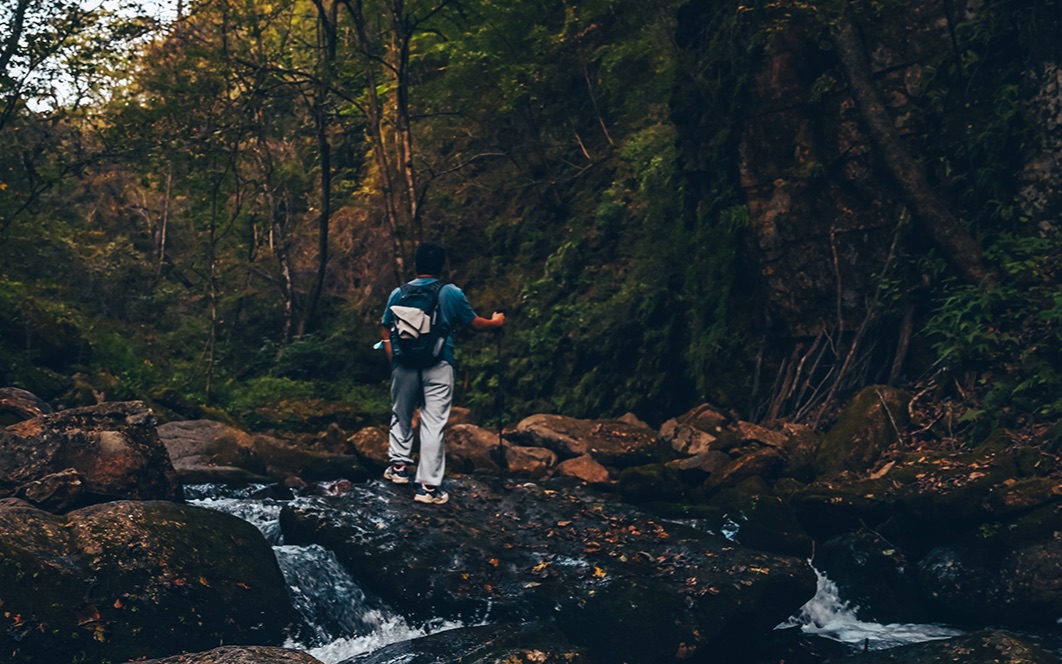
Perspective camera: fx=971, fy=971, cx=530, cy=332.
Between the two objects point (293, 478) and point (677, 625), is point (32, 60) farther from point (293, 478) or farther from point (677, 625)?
point (677, 625)

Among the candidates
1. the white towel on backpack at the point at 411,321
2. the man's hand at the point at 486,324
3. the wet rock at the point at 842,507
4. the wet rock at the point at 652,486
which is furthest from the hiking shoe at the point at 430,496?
the wet rock at the point at 842,507

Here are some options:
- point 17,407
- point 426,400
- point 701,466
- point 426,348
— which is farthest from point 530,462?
point 17,407

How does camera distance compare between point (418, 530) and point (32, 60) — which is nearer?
point (418, 530)

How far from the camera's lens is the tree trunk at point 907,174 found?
12.7m

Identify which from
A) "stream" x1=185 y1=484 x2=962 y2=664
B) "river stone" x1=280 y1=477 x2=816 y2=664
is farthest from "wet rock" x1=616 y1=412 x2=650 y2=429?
"stream" x1=185 y1=484 x2=962 y2=664

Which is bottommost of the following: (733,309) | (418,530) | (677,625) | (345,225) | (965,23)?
(677,625)

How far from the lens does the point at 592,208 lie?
21188mm

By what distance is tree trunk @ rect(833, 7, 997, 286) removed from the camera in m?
12.7

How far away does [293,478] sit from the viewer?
12250 millimetres

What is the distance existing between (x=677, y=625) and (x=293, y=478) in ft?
19.6

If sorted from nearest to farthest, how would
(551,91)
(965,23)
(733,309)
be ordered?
(965,23)
(733,309)
(551,91)

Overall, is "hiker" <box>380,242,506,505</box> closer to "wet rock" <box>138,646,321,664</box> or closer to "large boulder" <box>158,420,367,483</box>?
"large boulder" <box>158,420,367,483</box>

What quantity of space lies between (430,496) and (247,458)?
181 inches

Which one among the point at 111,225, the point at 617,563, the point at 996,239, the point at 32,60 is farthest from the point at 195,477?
the point at 111,225
